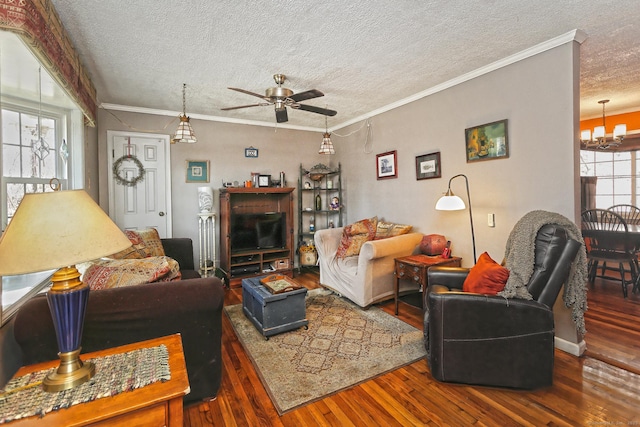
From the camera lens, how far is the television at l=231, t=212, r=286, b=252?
4.45 m

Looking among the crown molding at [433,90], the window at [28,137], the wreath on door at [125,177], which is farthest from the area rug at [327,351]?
the crown molding at [433,90]

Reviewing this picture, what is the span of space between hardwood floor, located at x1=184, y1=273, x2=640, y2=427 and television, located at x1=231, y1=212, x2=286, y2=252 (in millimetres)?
2338

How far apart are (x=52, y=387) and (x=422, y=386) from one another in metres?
2.00

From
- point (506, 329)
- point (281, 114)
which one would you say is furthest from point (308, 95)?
point (506, 329)

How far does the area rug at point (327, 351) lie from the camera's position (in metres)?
2.01

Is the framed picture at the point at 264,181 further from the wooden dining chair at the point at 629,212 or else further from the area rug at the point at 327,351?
the wooden dining chair at the point at 629,212

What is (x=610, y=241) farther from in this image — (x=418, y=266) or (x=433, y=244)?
(x=418, y=266)

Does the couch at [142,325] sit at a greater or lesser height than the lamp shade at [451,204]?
lesser

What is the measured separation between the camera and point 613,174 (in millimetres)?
4941

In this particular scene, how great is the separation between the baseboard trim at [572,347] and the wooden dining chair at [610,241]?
6.48ft

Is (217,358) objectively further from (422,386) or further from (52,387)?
(422,386)

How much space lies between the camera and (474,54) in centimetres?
266

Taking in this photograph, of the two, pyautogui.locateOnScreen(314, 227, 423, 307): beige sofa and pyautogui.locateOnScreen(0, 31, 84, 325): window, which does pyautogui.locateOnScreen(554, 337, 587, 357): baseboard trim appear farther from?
pyautogui.locateOnScreen(0, 31, 84, 325): window

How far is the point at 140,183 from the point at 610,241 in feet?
20.8
